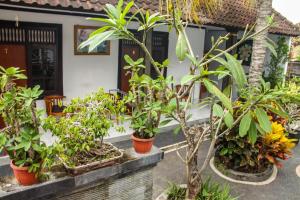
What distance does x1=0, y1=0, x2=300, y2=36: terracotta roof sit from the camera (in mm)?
5707

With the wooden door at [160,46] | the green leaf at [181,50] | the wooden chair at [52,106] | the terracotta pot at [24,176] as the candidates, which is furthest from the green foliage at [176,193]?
the wooden door at [160,46]

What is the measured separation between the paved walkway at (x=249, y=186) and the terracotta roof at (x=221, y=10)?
2960mm

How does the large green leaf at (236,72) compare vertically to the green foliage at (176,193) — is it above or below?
above

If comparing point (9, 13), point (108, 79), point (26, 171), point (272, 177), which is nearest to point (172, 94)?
point (26, 171)

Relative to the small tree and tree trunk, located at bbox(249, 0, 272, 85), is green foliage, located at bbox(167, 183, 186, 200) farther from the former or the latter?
tree trunk, located at bbox(249, 0, 272, 85)

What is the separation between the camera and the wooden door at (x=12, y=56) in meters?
6.89

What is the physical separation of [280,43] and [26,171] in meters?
12.6

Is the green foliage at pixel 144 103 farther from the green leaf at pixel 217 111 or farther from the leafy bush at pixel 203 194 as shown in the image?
the leafy bush at pixel 203 194

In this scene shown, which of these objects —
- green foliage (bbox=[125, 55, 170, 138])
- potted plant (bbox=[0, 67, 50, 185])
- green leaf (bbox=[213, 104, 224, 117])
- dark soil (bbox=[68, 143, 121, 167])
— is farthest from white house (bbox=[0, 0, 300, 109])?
green leaf (bbox=[213, 104, 224, 117])

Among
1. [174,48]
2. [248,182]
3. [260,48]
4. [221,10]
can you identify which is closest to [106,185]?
[248,182]

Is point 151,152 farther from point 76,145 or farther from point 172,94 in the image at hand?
point 76,145

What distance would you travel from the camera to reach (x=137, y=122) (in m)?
3.60

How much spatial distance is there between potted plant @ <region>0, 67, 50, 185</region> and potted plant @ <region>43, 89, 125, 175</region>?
189 mm

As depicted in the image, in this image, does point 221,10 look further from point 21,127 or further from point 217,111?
point 21,127
